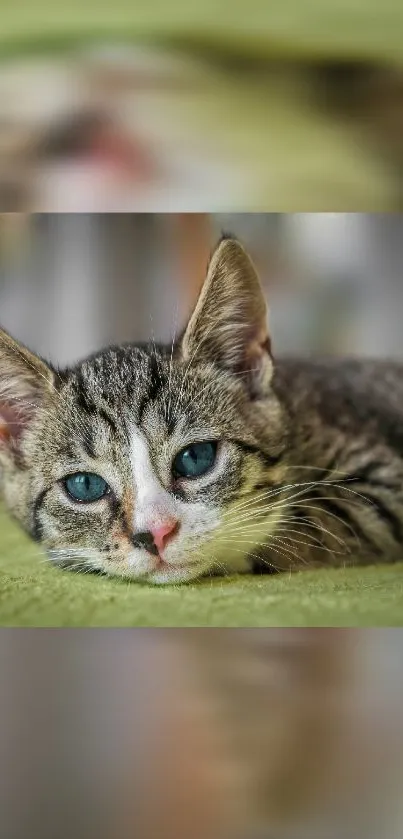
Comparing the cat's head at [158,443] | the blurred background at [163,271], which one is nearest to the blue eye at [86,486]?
the cat's head at [158,443]

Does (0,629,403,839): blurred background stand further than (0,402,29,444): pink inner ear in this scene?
No

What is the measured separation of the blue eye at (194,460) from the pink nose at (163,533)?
5 centimetres

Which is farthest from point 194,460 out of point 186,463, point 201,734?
point 201,734

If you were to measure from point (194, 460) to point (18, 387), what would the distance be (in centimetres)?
18

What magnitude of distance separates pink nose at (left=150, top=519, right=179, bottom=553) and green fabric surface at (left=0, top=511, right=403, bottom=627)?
0.04m

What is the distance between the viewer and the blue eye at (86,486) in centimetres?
75

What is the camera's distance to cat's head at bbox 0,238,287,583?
73 centimetres
